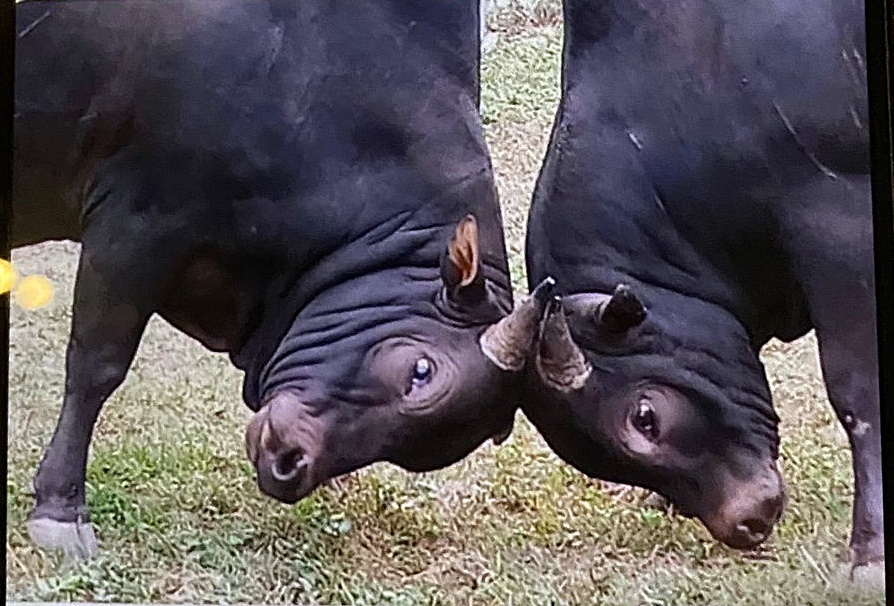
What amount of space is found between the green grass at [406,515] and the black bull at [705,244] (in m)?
0.02

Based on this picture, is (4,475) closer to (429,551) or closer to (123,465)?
(123,465)

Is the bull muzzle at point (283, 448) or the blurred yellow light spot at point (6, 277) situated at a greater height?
the blurred yellow light spot at point (6, 277)

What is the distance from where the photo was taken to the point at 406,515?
1110 mm

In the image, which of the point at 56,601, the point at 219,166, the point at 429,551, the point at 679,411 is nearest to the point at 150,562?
the point at 56,601

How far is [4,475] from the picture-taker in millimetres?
1137

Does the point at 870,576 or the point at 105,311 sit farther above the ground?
the point at 105,311

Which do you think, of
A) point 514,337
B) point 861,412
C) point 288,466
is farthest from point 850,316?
point 288,466

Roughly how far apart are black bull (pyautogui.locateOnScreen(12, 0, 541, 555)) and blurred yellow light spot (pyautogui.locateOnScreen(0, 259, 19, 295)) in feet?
0.12

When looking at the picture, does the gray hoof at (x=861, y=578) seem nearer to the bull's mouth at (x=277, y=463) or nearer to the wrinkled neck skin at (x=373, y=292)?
the wrinkled neck skin at (x=373, y=292)

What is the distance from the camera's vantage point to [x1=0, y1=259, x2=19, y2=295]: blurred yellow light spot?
1.16 m

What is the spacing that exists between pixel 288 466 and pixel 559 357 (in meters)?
0.29

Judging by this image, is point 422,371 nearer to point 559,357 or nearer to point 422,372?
point 422,372

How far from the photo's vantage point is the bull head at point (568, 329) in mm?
1111

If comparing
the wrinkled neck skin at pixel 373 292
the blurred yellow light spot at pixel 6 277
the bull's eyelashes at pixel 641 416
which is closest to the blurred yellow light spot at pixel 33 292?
the blurred yellow light spot at pixel 6 277
